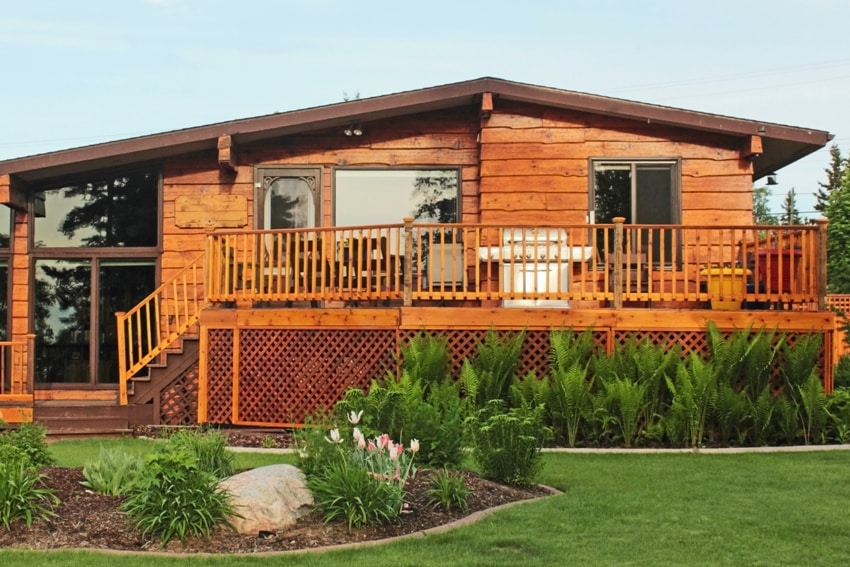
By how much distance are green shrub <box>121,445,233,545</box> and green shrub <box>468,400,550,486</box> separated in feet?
7.58

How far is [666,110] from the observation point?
1342 cm

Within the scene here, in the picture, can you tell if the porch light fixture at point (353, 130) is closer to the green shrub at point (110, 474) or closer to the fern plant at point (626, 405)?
the fern plant at point (626, 405)

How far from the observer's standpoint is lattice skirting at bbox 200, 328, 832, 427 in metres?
11.8

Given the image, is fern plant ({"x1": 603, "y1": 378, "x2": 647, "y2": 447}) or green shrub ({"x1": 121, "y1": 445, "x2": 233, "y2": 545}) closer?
green shrub ({"x1": 121, "y1": 445, "x2": 233, "y2": 545})

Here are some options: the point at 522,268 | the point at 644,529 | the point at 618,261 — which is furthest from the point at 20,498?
the point at 618,261

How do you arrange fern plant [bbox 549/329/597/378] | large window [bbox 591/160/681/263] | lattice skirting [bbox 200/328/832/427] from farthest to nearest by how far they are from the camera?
1. large window [bbox 591/160/681/263]
2. lattice skirting [bbox 200/328/832/427]
3. fern plant [bbox 549/329/597/378]

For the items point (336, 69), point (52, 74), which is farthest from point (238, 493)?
point (336, 69)

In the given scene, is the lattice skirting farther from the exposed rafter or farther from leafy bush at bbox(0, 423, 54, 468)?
leafy bush at bbox(0, 423, 54, 468)

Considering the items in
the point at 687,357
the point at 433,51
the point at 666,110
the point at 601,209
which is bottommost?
the point at 687,357

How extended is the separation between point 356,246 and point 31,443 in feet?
19.0

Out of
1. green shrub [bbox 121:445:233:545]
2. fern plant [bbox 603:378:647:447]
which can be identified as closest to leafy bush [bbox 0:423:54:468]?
green shrub [bbox 121:445:233:545]

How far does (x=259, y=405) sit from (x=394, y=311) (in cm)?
208

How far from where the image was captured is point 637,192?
13.8 meters

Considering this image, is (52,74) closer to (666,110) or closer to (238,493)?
(666,110)
